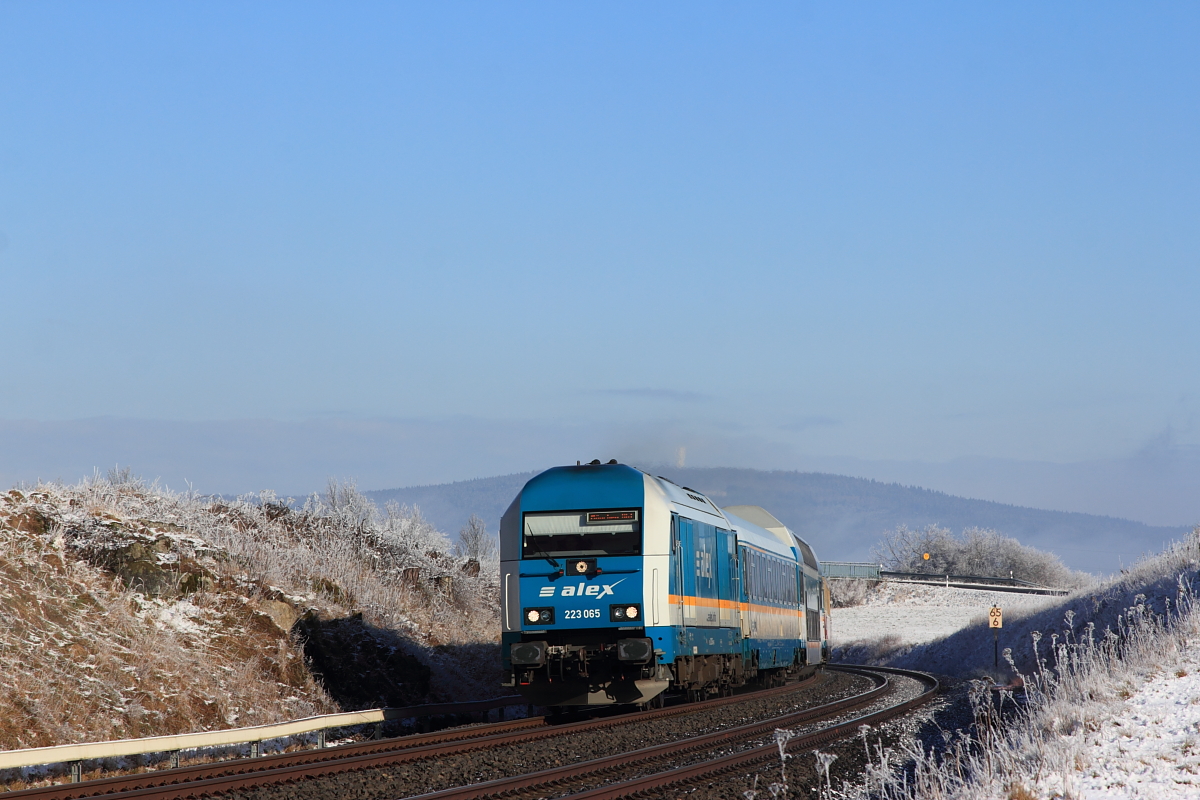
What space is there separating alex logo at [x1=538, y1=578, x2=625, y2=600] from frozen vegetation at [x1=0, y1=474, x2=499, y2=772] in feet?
16.1

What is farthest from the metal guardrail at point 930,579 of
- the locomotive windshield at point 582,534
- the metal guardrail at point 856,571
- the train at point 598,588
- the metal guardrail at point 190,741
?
the metal guardrail at point 190,741

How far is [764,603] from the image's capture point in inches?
1012

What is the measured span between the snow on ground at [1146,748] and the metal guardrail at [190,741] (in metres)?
10.1

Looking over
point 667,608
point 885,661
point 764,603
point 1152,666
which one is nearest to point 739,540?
point 764,603

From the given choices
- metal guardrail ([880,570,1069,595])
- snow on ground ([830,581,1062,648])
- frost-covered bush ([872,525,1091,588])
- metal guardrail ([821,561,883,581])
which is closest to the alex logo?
snow on ground ([830,581,1062,648])

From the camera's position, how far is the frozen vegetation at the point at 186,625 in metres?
15.5

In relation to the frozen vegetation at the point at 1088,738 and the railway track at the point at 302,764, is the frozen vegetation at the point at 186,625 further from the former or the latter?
the frozen vegetation at the point at 1088,738

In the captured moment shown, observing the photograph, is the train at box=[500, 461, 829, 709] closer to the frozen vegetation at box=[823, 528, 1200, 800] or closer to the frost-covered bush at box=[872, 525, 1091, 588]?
the frozen vegetation at box=[823, 528, 1200, 800]

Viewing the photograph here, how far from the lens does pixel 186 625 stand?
19.1 m

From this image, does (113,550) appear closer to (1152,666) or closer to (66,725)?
(66,725)

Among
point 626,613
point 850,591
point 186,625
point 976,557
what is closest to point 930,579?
point 850,591

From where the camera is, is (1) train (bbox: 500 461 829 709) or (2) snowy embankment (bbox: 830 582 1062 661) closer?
(1) train (bbox: 500 461 829 709)

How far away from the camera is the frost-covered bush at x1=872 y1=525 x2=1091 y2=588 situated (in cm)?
9700

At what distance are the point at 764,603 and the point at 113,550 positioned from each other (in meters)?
14.1
